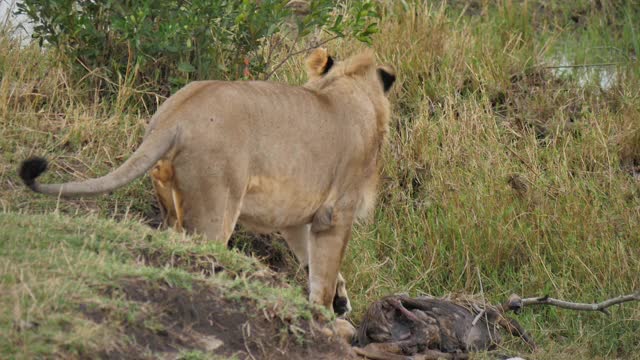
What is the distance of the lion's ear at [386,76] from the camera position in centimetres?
654

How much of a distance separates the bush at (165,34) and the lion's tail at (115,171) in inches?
65.0

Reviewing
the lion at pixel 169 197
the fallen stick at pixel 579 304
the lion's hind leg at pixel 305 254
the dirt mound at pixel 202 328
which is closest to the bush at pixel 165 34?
the lion's hind leg at pixel 305 254

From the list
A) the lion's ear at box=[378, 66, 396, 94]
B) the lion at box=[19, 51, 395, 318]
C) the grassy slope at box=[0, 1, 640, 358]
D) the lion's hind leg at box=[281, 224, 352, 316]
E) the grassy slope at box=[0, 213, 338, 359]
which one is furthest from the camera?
the grassy slope at box=[0, 1, 640, 358]

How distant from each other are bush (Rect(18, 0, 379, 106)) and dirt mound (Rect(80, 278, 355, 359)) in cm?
248

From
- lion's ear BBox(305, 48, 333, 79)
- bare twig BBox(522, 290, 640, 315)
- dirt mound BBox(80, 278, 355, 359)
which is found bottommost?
bare twig BBox(522, 290, 640, 315)

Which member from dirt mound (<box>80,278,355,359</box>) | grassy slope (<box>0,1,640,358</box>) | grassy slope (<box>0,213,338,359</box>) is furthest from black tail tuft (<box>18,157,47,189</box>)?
grassy slope (<box>0,1,640,358</box>)

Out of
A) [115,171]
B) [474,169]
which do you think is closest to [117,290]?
[115,171]

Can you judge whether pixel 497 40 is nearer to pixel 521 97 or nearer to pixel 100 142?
pixel 521 97

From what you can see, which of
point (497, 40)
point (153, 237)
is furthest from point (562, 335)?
point (497, 40)

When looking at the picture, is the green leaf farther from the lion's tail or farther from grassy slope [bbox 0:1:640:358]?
the lion's tail

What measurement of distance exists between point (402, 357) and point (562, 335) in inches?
58.7

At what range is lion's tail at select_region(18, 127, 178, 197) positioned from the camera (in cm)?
467

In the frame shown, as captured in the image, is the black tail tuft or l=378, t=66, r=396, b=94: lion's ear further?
l=378, t=66, r=396, b=94: lion's ear

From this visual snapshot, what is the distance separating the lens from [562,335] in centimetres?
672
